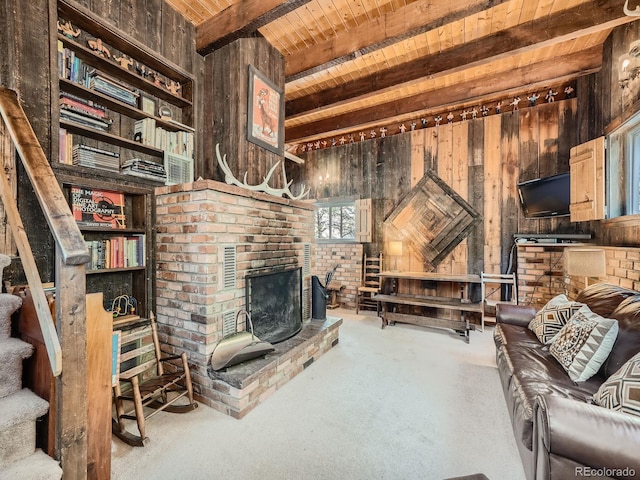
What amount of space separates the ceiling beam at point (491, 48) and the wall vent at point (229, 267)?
277cm

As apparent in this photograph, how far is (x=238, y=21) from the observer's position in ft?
7.94

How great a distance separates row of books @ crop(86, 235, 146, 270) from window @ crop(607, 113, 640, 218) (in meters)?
4.61

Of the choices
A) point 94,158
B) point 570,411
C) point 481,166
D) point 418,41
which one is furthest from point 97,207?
point 481,166

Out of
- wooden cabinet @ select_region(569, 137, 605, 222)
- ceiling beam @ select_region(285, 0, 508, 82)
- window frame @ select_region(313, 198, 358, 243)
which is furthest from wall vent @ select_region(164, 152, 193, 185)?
wooden cabinet @ select_region(569, 137, 605, 222)

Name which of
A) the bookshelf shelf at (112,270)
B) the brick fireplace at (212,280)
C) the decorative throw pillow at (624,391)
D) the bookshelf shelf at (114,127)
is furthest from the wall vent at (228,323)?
the decorative throw pillow at (624,391)

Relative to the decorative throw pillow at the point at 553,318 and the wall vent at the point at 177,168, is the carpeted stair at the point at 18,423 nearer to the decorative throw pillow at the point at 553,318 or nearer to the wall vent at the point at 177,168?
the wall vent at the point at 177,168

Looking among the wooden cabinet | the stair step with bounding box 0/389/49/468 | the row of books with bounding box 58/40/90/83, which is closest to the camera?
the stair step with bounding box 0/389/49/468

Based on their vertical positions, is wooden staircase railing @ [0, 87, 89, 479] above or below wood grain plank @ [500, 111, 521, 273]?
below

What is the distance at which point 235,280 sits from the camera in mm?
2309

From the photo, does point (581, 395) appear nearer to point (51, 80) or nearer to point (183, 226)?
point (183, 226)

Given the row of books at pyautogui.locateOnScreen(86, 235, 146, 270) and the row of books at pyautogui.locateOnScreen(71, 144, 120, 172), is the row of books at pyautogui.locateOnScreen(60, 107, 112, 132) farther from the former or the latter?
the row of books at pyautogui.locateOnScreen(86, 235, 146, 270)

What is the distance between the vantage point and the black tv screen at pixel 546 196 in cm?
359

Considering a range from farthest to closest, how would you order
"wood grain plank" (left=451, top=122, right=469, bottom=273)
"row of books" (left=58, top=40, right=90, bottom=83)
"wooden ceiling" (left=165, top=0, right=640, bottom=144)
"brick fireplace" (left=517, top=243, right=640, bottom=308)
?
"wood grain plank" (left=451, top=122, right=469, bottom=273) → "brick fireplace" (left=517, top=243, right=640, bottom=308) → "wooden ceiling" (left=165, top=0, right=640, bottom=144) → "row of books" (left=58, top=40, right=90, bottom=83)

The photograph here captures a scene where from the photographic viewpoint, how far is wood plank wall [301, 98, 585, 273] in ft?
12.6
